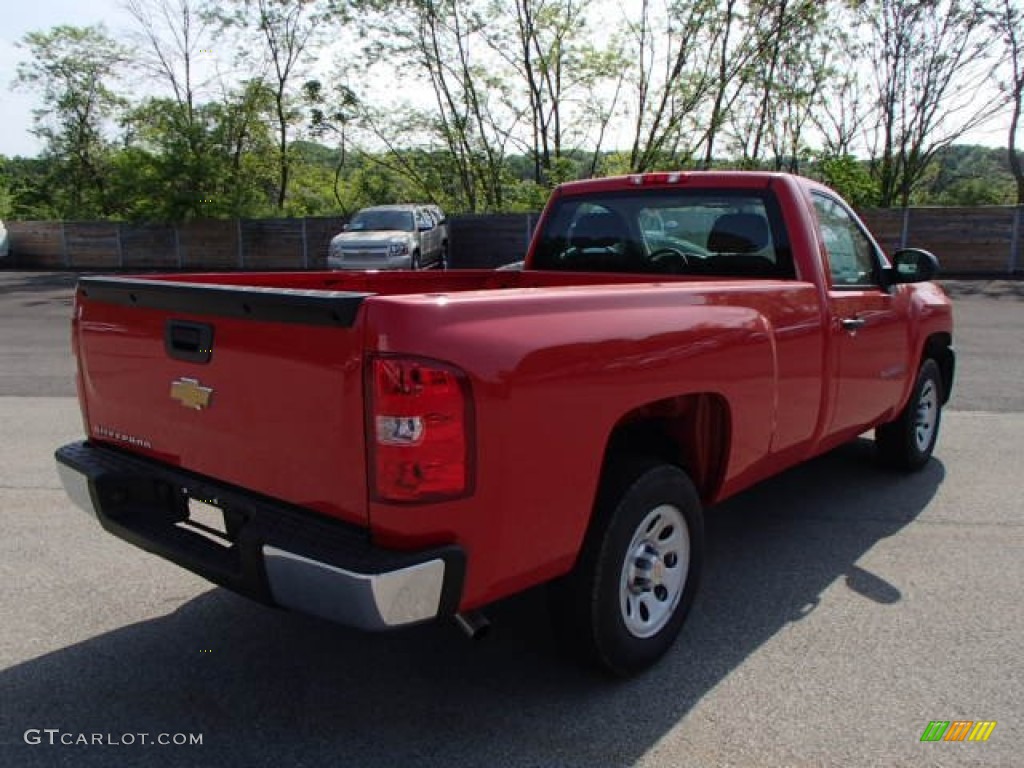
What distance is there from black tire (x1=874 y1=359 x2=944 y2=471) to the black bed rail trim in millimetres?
4155

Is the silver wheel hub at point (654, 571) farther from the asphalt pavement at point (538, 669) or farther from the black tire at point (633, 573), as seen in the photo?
the asphalt pavement at point (538, 669)

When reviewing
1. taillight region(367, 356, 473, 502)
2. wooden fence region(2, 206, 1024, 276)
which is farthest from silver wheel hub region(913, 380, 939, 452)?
wooden fence region(2, 206, 1024, 276)

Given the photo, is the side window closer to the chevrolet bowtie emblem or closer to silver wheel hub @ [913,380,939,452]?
silver wheel hub @ [913,380,939,452]

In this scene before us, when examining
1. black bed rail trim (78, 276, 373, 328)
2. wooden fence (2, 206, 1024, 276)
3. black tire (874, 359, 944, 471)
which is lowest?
black tire (874, 359, 944, 471)

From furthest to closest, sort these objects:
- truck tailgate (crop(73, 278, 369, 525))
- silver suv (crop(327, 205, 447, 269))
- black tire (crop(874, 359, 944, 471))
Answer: silver suv (crop(327, 205, 447, 269)), black tire (crop(874, 359, 944, 471)), truck tailgate (crop(73, 278, 369, 525))

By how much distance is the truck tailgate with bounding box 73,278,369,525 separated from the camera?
2133 mm

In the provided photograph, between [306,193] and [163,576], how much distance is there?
107 ft

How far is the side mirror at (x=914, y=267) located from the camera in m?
4.39

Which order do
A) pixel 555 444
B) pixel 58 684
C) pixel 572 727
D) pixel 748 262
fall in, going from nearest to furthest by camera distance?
pixel 555 444, pixel 572 727, pixel 58 684, pixel 748 262

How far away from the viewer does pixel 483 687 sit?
9.21 ft

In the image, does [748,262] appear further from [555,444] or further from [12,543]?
[12,543]

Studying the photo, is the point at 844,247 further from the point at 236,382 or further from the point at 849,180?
the point at 849,180

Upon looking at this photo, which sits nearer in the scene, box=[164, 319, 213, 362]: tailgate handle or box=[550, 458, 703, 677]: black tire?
box=[164, 319, 213, 362]: tailgate handle

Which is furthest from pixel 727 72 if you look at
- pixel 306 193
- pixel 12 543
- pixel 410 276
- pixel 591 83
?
pixel 12 543
